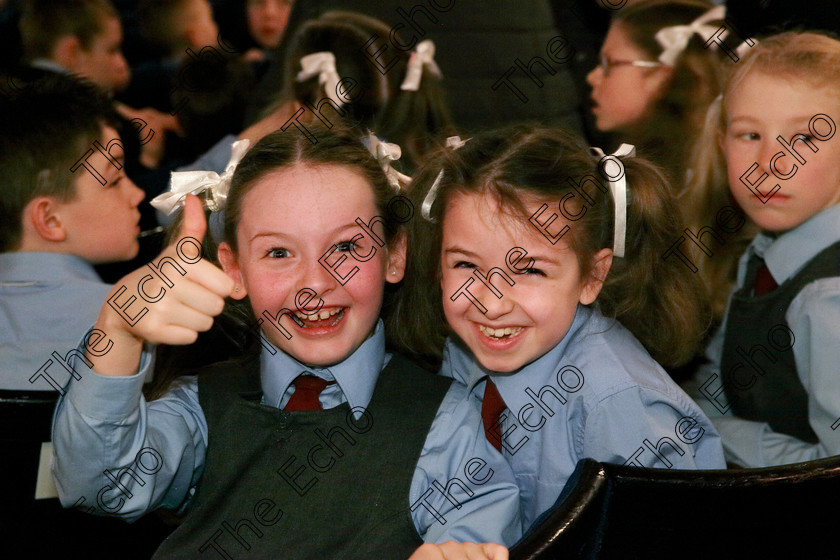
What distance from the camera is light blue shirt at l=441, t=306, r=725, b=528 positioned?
3.31 ft

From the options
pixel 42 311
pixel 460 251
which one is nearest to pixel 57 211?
pixel 42 311

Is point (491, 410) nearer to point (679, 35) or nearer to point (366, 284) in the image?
point (366, 284)

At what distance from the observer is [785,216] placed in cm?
131

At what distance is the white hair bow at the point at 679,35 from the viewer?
1.75 m

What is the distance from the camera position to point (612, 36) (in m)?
1.87

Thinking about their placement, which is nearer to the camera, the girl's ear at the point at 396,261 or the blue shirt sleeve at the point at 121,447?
the blue shirt sleeve at the point at 121,447

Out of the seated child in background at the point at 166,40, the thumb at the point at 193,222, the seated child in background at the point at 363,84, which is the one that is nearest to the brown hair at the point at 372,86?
the seated child in background at the point at 363,84

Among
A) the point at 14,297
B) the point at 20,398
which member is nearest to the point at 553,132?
the point at 20,398

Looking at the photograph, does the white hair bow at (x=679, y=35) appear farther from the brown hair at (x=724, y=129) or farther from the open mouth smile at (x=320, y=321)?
the open mouth smile at (x=320, y=321)

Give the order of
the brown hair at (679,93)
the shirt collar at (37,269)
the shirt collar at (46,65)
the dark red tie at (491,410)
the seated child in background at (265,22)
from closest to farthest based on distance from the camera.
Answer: the dark red tie at (491,410), the shirt collar at (37,269), the brown hair at (679,93), the shirt collar at (46,65), the seated child in background at (265,22)

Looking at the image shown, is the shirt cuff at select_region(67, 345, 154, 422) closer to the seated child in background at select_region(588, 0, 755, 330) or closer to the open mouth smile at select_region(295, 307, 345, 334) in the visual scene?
the open mouth smile at select_region(295, 307, 345, 334)

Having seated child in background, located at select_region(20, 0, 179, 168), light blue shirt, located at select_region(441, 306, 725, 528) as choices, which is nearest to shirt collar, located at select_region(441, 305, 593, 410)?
light blue shirt, located at select_region(441, 306, 725, 528)

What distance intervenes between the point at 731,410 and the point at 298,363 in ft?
2.52

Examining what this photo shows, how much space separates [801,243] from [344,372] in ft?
2.40
